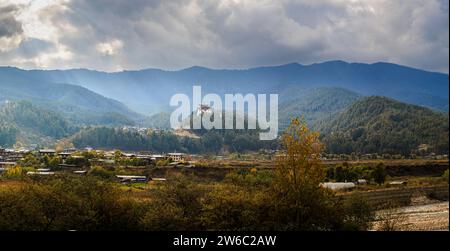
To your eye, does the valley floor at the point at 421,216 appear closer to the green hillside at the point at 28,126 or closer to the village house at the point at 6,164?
the village house at the point at 6,164

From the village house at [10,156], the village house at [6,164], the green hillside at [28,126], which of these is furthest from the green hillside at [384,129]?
the village house at [6,164]

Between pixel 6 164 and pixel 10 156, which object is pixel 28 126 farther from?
pixel 6 164

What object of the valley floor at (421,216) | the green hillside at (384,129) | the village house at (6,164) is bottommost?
the valley floor at (421,216)

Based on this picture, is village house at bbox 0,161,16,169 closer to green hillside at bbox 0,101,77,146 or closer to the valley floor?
green hillside at bbox 0,101,77,146

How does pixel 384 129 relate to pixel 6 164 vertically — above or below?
above

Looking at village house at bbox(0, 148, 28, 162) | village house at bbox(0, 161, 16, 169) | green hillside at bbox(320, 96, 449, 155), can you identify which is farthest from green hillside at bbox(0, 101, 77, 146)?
green hillside at bbox(320, 96, 449, 155)

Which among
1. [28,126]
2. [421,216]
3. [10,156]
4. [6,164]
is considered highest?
[28,126]

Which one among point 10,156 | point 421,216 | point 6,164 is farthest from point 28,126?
point 421,216

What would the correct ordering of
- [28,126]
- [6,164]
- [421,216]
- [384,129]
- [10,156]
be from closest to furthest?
[421,216], [6,164], [10,156], [28,126], [384,129]

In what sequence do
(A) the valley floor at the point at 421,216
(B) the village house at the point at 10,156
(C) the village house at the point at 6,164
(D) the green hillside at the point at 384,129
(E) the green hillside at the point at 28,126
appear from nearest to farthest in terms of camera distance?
(A) the valley floor at the point at 421,216
(C) the village house at the point at 6,164
(B) the village house at the point at 10,156
(E) the green hillside at the point at 28,126
(D) the green hillside at the point at 384,129
